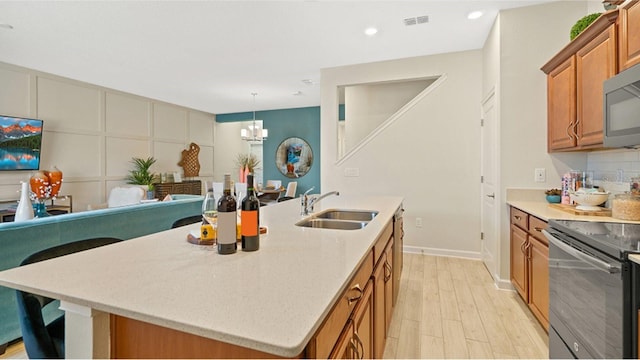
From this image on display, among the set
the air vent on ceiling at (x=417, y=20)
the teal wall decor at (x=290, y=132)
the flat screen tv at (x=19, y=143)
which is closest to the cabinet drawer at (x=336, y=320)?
the air vent on ceiling at (x=417, y=20)

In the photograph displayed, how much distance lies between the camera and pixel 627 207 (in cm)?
186

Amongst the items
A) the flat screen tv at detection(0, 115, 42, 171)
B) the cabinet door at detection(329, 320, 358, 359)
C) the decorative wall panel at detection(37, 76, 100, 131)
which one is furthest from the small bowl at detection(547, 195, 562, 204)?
the decorative wall panel at detection(37, 76, 100, 131)

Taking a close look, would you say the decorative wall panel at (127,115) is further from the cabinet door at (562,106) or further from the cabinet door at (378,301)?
the cabinet door at (562,106)

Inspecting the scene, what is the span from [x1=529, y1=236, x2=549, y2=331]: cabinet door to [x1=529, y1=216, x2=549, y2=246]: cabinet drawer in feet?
0.10

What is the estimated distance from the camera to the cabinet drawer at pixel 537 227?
2.10m

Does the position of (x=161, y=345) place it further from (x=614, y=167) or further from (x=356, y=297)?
(x=614, y=167)

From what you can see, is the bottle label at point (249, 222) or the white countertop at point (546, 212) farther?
the white countertop at point (546, 212)

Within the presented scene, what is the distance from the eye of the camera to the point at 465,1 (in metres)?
2.89

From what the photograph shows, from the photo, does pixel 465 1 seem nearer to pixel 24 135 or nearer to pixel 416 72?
pixel 416 72

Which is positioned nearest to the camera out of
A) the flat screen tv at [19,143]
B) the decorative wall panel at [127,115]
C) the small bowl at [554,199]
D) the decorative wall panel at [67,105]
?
the small bowl at [554,199]

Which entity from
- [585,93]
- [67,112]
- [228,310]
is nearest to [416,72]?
[585,93]

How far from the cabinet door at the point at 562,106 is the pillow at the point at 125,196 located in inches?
213

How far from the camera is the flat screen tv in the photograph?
14.0 ft

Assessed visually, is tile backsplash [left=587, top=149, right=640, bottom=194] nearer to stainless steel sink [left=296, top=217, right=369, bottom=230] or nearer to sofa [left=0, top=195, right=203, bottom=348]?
stainless steel sink [left=296, top=217, right=369, bottom=230]
